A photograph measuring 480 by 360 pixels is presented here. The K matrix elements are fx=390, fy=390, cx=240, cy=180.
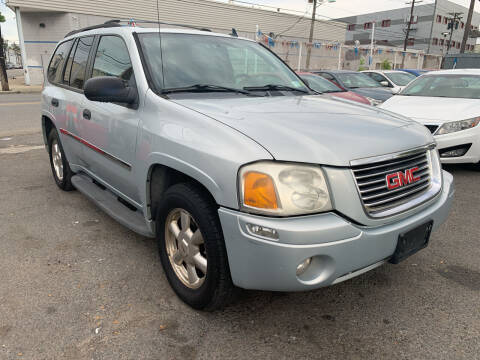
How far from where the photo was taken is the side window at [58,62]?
4.31 metres

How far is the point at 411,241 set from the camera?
2232 millimetres

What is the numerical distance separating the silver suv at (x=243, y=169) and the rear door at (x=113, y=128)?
0.02 m

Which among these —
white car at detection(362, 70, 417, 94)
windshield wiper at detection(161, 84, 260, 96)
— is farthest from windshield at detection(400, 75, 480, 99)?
white car at detection(362, 70, 417, 94)

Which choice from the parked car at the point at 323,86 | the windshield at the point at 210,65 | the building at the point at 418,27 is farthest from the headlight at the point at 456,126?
the building at the point at 418,27

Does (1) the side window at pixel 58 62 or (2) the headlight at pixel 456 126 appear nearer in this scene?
(1) the side window at pixel 58 62

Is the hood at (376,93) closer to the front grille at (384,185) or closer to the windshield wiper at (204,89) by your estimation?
the windshield wiper at (204,89)

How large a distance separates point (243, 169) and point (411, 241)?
1.09 m

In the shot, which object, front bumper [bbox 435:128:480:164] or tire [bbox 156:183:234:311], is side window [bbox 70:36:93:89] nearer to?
tire [bbox 156:183:234:311]

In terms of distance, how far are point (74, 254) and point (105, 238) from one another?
34 cm

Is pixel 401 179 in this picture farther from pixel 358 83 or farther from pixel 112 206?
pixel 358 83

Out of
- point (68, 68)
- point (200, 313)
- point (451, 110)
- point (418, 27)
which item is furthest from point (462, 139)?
point (418, 27)

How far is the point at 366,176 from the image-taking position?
6.62 ft

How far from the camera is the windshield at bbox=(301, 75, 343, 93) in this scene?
855 cm

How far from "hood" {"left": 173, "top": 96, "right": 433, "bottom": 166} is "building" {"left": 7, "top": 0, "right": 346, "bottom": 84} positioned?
66.1 feet
